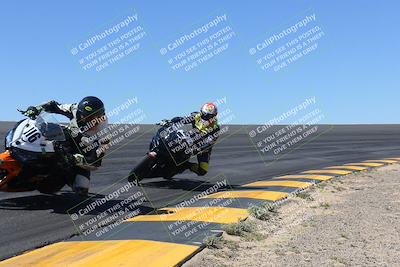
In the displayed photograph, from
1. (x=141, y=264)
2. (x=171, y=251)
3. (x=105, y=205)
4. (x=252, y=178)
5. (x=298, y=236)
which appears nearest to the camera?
(x=141, y=264)

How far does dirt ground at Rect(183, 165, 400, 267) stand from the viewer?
5.16 m

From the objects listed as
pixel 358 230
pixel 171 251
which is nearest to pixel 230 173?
pixel 358 230

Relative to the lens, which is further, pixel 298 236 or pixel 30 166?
pixel 30 166

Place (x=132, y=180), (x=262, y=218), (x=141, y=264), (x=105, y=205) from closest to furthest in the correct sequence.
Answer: (x=141, y=264), (x=262, y=218), (x=105, y=205), (x=132, y=180)

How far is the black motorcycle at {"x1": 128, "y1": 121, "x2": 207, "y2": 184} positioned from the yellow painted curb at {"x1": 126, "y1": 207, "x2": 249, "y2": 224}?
170 centimetres

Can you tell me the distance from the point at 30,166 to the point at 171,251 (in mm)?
2987

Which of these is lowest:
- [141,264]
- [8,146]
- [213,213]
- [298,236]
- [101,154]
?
[298,236]

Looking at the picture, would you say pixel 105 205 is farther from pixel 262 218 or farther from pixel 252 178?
pixel 252 178

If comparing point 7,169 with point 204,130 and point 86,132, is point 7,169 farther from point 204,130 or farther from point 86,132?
point 204,130

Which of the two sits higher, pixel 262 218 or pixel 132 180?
pixel 132 180

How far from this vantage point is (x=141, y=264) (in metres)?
4.76

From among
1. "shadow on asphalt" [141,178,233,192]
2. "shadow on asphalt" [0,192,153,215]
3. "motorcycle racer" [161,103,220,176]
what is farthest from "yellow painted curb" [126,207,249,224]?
"motorcycle racer" [161,103,220,176]

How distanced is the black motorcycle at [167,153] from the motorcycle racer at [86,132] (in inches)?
64.1

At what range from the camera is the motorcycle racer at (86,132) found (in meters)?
7.36
